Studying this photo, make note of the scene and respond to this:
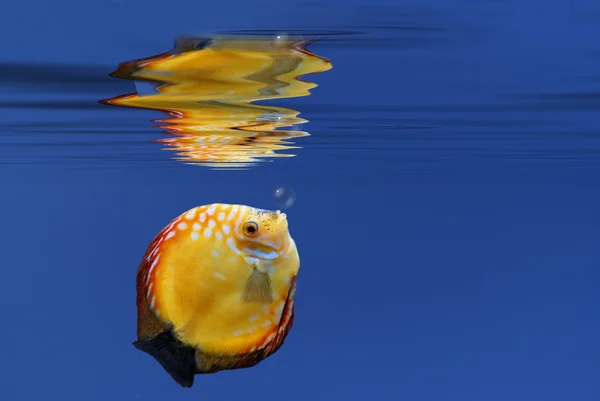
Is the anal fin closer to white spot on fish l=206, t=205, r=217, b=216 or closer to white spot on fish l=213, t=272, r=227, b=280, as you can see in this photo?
white spot on fish l=213, t=272, r=227, b=280

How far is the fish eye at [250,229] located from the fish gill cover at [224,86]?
2.32 meters

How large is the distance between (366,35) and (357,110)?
5090mm

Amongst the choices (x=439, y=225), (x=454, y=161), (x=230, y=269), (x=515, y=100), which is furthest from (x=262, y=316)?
(x=439, y=225)

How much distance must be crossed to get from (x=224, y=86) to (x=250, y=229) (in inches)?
168

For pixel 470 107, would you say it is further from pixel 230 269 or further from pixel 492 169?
pixel 492 169

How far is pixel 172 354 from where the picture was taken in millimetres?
5352

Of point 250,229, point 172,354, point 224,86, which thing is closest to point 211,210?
point 250,229

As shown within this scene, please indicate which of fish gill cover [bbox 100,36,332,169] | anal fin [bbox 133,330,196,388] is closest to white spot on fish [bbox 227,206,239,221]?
anal fin [bbox 133,330,196,388]

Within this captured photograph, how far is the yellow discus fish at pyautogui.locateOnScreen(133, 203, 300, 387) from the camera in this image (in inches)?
212

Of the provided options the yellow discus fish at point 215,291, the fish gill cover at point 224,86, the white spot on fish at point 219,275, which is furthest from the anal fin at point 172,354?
the fish gill cover at point 224,86

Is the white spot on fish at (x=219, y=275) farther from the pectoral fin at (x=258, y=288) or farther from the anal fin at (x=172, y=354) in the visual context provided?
the anal fin at (x=172, y=354)

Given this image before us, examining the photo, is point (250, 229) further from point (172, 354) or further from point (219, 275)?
point (172, 354)

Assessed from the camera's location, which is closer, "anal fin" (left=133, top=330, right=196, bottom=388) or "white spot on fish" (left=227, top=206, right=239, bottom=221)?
"anal fin" (left=133, top=330, right=196, bottom=388)

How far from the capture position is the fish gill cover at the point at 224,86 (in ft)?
24.1
